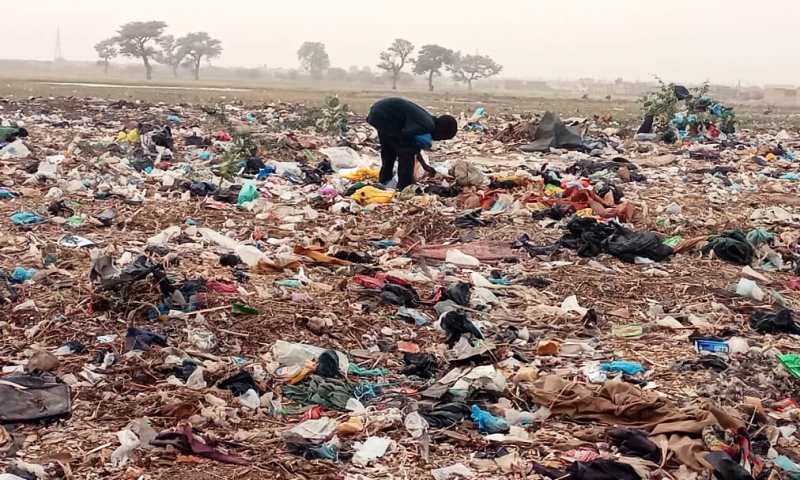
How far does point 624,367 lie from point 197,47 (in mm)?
71841

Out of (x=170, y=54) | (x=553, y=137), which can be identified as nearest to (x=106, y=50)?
(x=170, y=54)

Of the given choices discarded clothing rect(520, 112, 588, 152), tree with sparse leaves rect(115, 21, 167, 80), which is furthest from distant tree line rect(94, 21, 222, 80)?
discarded clothing rect(520, 112, 588, 152)

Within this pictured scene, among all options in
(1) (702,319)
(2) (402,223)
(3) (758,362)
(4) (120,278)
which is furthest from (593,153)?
(4) (120,278)

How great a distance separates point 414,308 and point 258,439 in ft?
6.70

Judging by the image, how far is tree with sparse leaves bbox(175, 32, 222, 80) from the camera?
7062 cm

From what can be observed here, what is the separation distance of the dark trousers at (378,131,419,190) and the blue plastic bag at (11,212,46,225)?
378 cm

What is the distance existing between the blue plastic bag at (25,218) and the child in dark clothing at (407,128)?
12.1ft

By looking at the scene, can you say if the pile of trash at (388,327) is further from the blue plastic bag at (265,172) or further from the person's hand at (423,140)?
the person's hand at (423,140)

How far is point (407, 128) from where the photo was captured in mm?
8461

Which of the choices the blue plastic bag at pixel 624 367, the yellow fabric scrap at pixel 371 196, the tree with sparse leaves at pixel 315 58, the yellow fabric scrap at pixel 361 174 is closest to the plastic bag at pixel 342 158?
the yellow fabric scrap at pixel 361 174

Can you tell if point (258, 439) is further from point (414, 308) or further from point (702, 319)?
point (702, 319)

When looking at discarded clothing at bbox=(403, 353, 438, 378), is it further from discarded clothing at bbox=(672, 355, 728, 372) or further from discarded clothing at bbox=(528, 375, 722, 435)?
discarded clothing at bbox=(672, 355, 728, 372)

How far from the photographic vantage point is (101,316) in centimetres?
459

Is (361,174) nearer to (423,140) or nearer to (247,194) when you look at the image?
(423,140)
